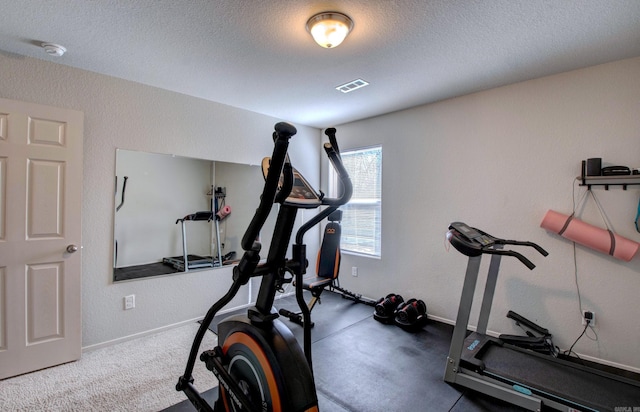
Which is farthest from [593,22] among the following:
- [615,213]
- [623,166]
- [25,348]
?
[25,348]

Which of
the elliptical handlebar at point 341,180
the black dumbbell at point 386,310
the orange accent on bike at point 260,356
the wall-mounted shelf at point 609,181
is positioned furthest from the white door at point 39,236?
the wall-mounted shelf at point 609,181

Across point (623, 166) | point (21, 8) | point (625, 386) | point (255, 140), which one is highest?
point (21, 8)

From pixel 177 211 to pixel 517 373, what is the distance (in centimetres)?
341

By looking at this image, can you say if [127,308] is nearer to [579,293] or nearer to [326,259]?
[326,259]

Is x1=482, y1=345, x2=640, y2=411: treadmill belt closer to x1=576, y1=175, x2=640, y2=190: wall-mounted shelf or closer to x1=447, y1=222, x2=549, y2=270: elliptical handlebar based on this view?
x1=447, y1=222, x2=549, y2=270: elliptical handlebar

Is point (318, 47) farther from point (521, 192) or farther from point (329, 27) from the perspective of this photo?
point (521, 192)

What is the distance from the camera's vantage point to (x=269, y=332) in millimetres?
1516

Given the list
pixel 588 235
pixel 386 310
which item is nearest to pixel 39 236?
pixel 386 310

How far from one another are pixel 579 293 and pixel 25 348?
4551 millimetres

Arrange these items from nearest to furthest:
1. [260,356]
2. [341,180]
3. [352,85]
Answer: [260,356], [341,180], [352,85]

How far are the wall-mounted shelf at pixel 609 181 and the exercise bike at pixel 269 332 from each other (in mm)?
2197

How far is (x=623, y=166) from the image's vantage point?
2.28 meters

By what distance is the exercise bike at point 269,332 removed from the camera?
1.34 metres

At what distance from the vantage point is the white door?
2.19 meters
